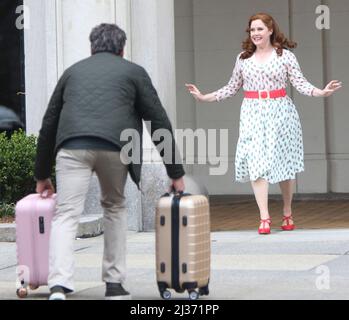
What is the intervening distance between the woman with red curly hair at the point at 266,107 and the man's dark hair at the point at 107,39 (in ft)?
10.7

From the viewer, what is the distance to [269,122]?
36.0 ft

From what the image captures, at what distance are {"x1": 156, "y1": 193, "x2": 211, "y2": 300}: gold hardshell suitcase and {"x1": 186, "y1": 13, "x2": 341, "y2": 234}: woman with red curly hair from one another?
3537mm

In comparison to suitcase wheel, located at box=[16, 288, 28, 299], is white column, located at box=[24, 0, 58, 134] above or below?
above

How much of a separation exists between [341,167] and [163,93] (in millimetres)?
4318

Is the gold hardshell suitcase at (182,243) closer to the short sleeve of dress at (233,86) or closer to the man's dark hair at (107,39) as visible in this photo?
the man's dark hair at (107,39)

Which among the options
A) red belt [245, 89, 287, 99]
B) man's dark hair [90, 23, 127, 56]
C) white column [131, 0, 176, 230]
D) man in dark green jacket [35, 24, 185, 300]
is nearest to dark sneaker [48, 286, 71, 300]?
man in dark green jacket [35, 24, 185, 300]

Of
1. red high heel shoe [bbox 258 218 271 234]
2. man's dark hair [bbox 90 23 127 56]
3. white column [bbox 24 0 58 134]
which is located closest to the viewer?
man's dark hair [bbox 90 23 127 56]

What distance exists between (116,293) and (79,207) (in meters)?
0.60

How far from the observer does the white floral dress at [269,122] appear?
430 inches

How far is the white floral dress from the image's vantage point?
10.9 metres

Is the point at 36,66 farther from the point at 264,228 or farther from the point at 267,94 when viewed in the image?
the point at 264,228

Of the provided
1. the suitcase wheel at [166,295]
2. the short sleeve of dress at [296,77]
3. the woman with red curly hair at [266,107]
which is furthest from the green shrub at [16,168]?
the suitcase wheel at [166,295]

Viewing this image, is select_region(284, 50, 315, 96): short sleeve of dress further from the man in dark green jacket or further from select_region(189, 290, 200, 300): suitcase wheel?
select_region(189, 290, 200, 300): suitcase wheel

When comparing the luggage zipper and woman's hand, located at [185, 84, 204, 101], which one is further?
woman's hand, located at [185, 84, 204, 101]
